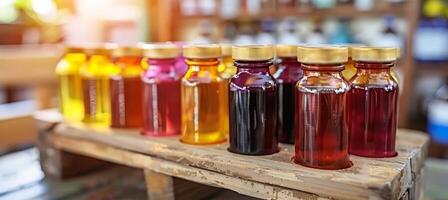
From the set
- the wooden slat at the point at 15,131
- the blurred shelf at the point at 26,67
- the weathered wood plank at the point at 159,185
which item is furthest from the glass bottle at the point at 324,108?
the blurred shelf at the point at 26,67

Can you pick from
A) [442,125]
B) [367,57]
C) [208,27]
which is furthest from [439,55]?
[367,57]

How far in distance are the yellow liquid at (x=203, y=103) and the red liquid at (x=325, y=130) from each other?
0.18 meters

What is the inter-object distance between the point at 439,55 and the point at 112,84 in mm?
1433

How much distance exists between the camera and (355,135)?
0.64 metres

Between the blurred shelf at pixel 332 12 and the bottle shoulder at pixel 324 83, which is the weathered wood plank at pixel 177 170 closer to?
the bottle shoulder at pixel 324 83

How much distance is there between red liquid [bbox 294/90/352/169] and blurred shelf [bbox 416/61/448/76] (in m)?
1.40

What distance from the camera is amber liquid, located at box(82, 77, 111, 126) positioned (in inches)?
35.8

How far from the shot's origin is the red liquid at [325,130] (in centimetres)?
57

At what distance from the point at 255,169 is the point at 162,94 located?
26 cm

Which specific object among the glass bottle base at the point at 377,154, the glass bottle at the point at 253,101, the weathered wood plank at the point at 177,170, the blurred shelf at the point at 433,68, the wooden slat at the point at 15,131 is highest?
the glass bottle at the point at 253,101

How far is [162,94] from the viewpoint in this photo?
775 mm

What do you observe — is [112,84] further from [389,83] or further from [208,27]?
[208,27]

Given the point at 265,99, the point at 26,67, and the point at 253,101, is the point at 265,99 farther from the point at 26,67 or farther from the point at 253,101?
the point at 26,67

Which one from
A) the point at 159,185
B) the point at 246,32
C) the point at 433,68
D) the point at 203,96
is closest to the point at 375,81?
the point at 203,96
